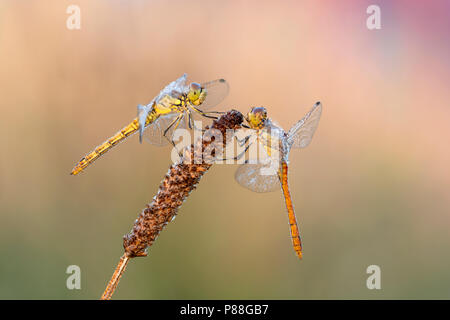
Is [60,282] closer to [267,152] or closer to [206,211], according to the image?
[206,211]

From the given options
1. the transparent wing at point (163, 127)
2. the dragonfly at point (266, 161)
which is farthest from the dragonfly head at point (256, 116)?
the transparent wing at point (163, 127)

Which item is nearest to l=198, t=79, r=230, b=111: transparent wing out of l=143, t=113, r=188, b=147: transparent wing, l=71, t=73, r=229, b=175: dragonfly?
l=71, t=73, r=229, b=175: dragonfly

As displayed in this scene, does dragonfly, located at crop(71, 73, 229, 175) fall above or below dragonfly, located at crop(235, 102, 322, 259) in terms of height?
above

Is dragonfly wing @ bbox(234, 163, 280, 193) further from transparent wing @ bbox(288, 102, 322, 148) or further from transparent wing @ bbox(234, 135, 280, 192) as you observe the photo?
transparent wing @ bbox(288, 102, 322, 148)

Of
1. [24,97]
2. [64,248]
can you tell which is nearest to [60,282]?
[64,248]

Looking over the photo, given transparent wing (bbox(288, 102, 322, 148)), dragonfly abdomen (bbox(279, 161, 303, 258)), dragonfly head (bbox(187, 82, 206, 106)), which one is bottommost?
dragonfly abdomen (bbox(279, 161, 303, 258))

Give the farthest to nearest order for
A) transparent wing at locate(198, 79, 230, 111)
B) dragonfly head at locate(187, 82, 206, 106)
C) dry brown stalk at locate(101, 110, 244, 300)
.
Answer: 1. transparent wing at locate(198, 79, 230, 111)
2. dragonfly head at locate(187, 82, 206, 106)
3. dry brown stalk at locate(101, 110, 244, 300)

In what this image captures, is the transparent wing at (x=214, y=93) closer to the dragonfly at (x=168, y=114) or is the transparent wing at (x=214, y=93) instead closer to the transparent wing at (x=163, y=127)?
the dragonfly at (x=168, y=114)
